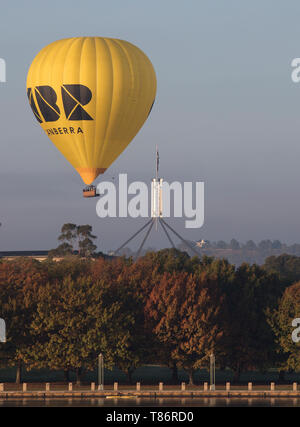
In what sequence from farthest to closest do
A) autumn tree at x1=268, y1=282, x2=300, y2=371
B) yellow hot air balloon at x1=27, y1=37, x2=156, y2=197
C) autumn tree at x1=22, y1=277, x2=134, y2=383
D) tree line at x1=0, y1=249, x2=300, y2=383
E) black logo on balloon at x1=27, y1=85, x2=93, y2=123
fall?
1. autumn tree at x1=268, y1=282, x2=300, y2=371
2. tree line at x1=0, y1=249, x2=300, y2=383
3. autumn tree at x1=22, y1=277, x2=134, y2=383
4. black logo on balloon at x1=27, y1=85, x2=93, y2=123
5. yellow hot air balloon at x1=27, y1=37, x2=156, y2=197

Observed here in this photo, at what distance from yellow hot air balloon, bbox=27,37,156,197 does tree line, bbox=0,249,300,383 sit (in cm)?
1574

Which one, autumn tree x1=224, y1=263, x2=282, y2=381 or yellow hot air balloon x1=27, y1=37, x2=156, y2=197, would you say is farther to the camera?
autumn tree x1=224, y1=263, x2=282, y2=381

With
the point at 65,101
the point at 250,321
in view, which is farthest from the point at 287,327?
the point at 65,101

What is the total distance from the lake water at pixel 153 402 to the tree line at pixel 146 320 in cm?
1016

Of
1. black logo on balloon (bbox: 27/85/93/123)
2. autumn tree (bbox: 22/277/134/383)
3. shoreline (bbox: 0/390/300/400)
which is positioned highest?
black logo on balloon (bbox: 27/85/93/123)

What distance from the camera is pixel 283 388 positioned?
127m

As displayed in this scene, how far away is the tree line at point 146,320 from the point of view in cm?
12688

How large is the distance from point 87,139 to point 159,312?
23517mm

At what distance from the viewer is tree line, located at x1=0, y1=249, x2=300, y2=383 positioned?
127 meters

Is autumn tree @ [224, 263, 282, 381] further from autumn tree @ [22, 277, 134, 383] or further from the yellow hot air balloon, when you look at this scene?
Result: the yellow hot air balloon

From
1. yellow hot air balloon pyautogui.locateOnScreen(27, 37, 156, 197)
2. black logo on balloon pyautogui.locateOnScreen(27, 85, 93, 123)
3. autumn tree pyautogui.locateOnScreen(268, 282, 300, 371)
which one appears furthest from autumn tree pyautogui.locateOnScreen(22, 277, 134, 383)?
black logo on balloon pyautogui.locateOnScreen(27, 85, 93, 123)

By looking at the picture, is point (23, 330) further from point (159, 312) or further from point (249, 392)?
point (249, 392)

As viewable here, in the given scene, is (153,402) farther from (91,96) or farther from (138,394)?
(91,96)
